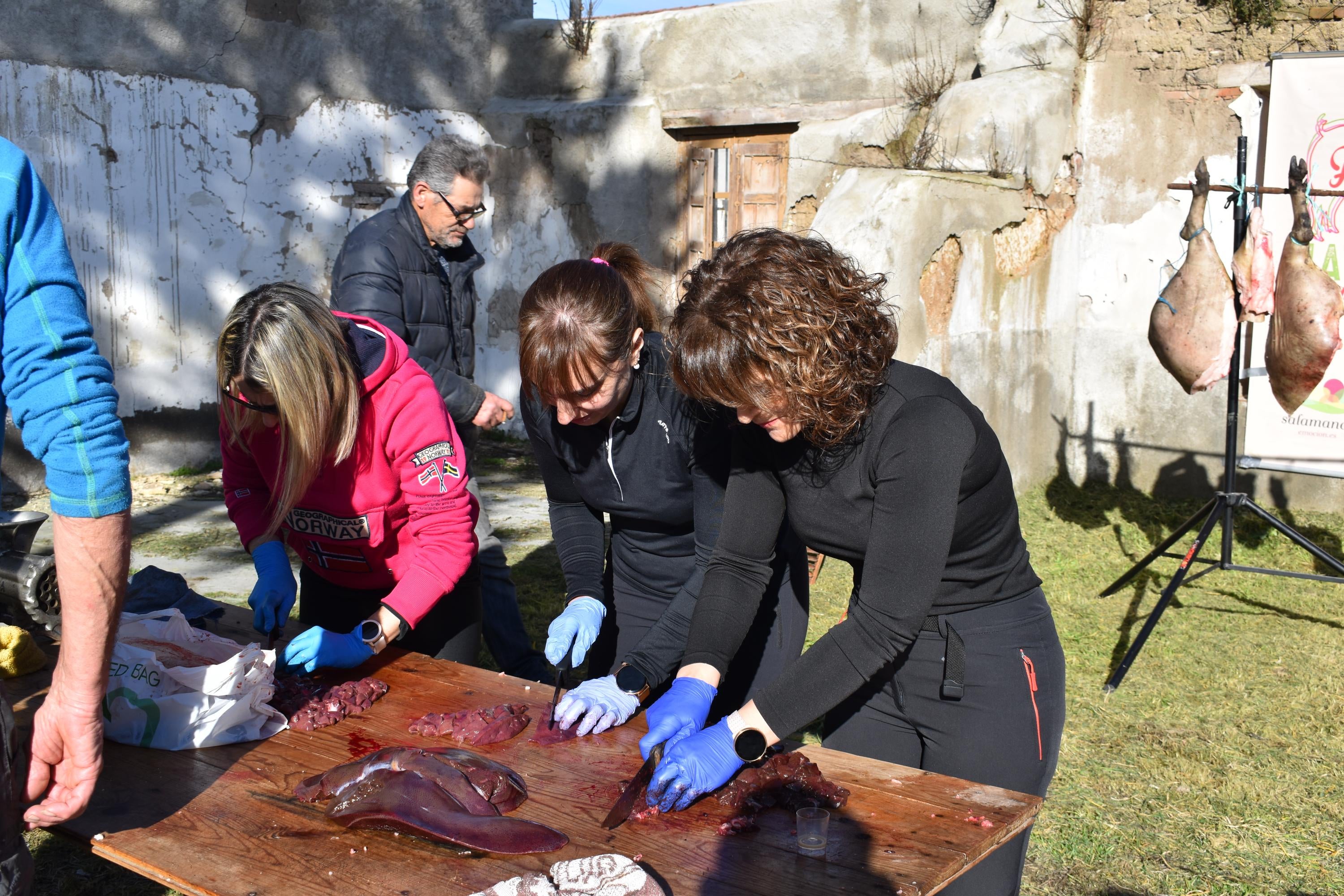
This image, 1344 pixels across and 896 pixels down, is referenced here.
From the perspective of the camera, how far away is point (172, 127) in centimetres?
731

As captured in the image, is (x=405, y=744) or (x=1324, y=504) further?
(x=1324, y=504)

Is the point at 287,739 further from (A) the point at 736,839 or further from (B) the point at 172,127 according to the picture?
(B) the point at 172,127

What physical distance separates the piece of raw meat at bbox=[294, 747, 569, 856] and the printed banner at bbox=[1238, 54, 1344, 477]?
16.6 ft

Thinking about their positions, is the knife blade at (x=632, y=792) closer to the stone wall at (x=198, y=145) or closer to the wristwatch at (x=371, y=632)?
the wristwatch at (x=371, y=632)

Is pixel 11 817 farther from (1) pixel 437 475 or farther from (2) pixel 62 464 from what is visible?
(1) pixel 437 475

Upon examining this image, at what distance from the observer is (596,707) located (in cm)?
220

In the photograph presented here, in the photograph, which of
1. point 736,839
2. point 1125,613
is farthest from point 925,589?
point 1125,613

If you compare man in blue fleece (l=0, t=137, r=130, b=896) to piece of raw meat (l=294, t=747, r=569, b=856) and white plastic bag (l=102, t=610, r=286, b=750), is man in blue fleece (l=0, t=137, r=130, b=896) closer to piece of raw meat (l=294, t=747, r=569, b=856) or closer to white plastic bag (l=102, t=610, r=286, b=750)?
piece of raw meat (l=294, t=747, r=569, b=856)

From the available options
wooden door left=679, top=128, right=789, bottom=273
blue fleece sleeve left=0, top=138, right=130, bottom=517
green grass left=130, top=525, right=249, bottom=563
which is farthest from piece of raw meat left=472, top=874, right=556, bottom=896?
wooden door left=679, top=128, right=789, bottom=273

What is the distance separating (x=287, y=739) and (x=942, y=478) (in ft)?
4.66

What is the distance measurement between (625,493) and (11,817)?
145 centimetres

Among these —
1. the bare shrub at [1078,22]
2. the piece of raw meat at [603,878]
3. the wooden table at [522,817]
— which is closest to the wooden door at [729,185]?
the bare shrub at [1078,22]

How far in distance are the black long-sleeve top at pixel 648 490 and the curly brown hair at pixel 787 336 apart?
19.4 inches

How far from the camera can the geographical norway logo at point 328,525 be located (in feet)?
8.68
